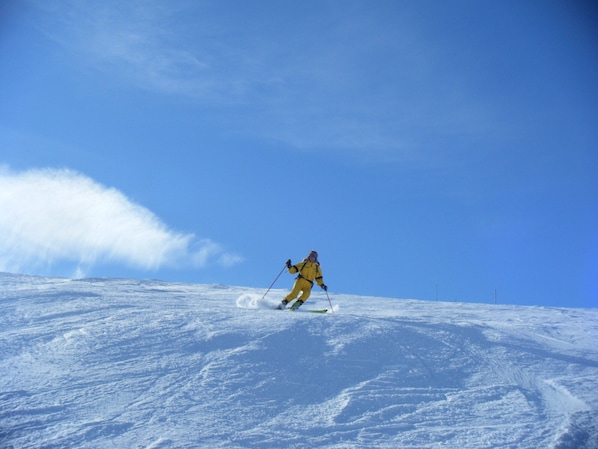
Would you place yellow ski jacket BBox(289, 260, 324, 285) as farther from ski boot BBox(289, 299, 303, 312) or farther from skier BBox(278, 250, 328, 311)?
ski boot BBox(289, 299, 303, 312)

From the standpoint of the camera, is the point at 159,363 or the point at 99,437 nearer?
the point at 99,437

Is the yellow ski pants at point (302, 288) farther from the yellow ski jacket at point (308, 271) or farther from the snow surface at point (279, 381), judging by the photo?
the snow surface at point (279, 381)

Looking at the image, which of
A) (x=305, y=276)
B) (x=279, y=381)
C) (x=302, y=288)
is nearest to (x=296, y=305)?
(x=302, y=288)

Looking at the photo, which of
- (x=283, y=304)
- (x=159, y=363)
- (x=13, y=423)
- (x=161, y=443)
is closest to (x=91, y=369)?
(x=159, y=363)

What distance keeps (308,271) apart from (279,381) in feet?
22.4

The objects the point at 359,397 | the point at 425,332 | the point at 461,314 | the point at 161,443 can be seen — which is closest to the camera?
the point at 161,443

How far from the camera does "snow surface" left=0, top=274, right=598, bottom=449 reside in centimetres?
518

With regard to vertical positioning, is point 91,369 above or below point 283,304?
below

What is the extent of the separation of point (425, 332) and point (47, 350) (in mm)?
5490

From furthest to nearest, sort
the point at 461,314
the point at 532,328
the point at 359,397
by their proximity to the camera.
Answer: the point at 461,314, the point at 532,328, the point at 359,397

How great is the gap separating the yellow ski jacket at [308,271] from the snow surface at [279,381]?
340 centimetres

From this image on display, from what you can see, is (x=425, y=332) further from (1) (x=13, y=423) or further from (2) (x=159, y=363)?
(1) (x=13, y=423)

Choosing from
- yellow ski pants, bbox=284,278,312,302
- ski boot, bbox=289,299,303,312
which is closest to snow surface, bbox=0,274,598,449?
ski boot, bbox=289,299,303,312

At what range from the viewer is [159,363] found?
6777 millimetres
